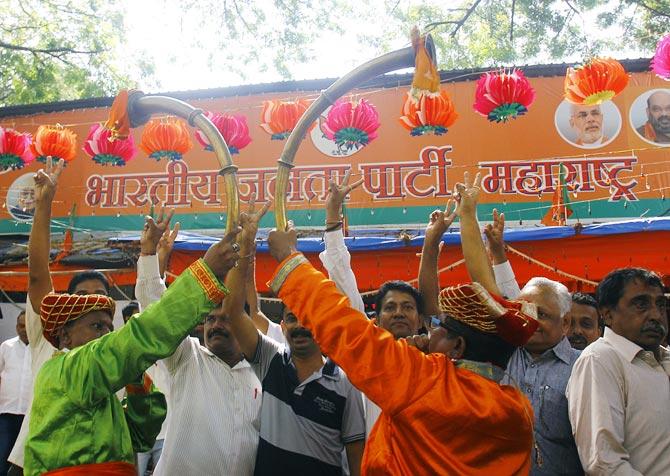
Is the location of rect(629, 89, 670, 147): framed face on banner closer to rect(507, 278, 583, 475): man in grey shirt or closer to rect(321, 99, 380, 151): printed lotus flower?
rect(321, 99, 380, 151): printed lotus flower

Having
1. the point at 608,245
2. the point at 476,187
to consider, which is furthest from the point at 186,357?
the point at 608,245

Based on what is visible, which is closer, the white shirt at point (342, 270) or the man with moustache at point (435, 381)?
the man with moustache at point (435, 381)

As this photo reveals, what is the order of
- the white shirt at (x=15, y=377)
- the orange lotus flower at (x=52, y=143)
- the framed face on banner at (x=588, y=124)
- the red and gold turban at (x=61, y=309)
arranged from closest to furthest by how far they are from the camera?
1. the red and gold turban at (x=61, y=309)
2. the white shirt at (x=15, y=377)
3. the orange lotus flower at (x=52, y=143)
4. the framed face on banner at (x=588, y=124)

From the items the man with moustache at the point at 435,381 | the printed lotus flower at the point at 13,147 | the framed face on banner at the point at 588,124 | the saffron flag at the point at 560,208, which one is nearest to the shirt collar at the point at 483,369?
the man with moustache at the point at 435,381

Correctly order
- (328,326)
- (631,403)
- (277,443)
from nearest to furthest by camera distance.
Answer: (328,326) < (631,403) < (277,443)

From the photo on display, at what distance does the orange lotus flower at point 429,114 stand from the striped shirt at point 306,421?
516 cm

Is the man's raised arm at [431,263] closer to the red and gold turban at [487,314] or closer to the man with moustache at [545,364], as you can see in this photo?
the man with moustache at [545,364]

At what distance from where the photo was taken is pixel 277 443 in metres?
3.08

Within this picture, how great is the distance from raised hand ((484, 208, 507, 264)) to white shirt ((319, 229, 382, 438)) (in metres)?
1.11

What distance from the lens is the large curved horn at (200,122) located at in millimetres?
2938

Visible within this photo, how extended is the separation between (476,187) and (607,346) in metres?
1.12

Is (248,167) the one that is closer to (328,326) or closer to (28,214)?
(28,214)

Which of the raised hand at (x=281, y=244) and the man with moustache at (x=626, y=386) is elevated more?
the raised hand at (x=281, y=244)

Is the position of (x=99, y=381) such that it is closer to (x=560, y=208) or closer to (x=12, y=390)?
(x=12, y=390)
